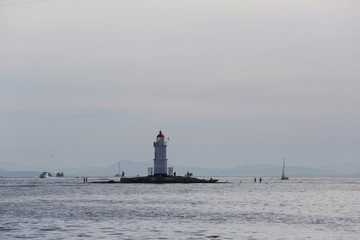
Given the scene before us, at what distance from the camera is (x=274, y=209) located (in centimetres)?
7038

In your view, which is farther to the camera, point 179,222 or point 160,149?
point 160,149

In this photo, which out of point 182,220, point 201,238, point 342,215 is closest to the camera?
point 201,238

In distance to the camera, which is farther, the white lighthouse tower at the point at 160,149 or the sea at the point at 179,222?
the white lighthouse tower at the point at 160,149

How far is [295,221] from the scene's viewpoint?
55.5 metres

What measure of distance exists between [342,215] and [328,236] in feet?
62.2

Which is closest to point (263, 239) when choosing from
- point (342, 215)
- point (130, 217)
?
point (130, 217)

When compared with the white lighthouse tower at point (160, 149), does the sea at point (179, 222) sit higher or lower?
lower

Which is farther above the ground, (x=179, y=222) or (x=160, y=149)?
(x=160, y=149)

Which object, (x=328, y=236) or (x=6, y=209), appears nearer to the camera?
(x=328, y=236)

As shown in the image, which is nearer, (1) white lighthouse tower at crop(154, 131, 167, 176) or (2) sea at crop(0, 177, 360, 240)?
(2) sea at crop(0, 177, 360, 240)

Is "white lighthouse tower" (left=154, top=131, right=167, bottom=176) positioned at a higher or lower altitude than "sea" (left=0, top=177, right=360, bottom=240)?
higher

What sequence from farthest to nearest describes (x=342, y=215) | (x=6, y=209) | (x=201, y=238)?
(x=6, y=209) < (x=342, y=215) < (x=201, y=238)

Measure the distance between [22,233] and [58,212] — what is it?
19.4 metres

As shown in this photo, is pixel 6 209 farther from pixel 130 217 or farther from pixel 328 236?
pixel 328 236
